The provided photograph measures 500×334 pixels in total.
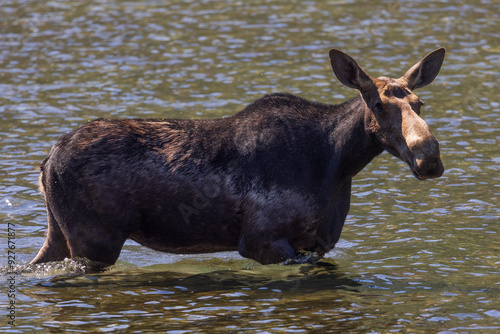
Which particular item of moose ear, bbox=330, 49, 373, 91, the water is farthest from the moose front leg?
moose ear, bbox=330, 49, 373, 91

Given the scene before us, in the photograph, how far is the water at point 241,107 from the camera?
9.77m

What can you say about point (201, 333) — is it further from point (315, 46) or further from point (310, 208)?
point (315, 46)

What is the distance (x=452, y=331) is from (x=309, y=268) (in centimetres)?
248

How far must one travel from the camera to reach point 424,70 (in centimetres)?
1066

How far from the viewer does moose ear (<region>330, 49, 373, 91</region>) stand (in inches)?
400

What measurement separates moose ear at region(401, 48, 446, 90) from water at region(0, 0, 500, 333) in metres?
2.25

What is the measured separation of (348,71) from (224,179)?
6.06 feet

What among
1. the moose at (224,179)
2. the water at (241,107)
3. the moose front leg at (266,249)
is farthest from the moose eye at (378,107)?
the water at (241,107)

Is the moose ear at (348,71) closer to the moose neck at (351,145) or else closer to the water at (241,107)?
the moose neck at (351,145)

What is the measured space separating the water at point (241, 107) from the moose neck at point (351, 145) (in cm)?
131

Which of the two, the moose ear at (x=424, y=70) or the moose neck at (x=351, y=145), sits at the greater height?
the moose ear at (x=424, y=70)

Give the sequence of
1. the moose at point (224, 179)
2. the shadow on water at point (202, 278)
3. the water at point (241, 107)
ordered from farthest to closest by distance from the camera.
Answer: the shadow on water at point (202, 278)
the moose at point (224, 179)
the water at point (241, 107)

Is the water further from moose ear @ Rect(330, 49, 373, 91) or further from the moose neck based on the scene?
moose ear @ Rect(330, 49, 373, 91)

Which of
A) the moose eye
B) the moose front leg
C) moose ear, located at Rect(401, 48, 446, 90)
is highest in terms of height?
moose ear, located at Rect(401, 48, 446, 90)
